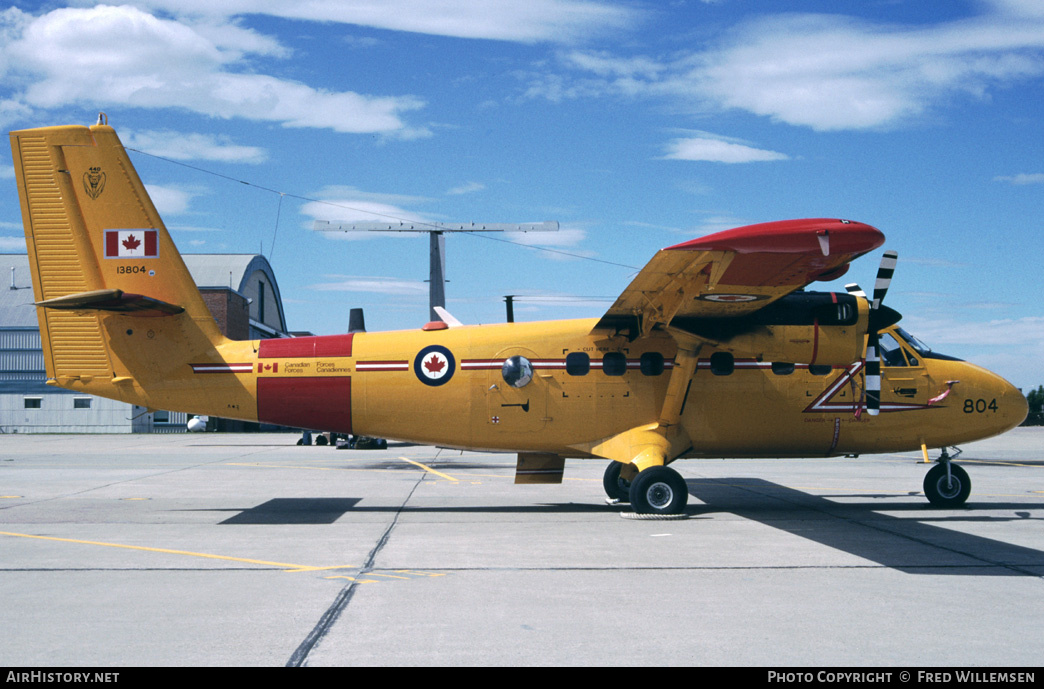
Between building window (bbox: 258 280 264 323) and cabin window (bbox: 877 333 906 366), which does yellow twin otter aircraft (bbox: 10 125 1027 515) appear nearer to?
cabin window (bbox: 877 333 906 366)

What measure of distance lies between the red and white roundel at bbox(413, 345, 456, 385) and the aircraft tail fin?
3.60 m

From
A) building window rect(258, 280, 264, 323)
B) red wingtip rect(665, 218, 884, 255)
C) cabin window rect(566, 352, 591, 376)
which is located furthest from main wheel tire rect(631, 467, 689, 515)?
building window rect(258, 280, 264, 323)

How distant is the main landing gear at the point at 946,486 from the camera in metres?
14.8

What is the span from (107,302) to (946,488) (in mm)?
14825

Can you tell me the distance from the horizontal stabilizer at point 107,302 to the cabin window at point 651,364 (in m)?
8.24

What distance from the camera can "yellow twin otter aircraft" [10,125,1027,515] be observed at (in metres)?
13.8

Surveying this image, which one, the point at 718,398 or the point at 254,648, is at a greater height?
the point at 718,398

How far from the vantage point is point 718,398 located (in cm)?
1438

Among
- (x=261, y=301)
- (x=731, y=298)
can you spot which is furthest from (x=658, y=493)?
(x=261, y=301)

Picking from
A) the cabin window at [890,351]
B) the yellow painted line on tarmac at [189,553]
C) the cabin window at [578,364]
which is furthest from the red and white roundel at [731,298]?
the yellow painted line on tarmac at [189,553]
